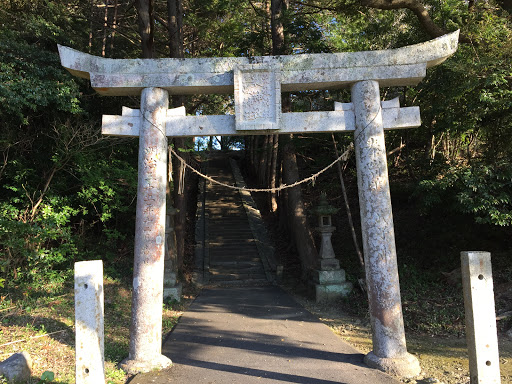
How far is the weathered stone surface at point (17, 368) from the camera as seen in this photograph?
384 cm

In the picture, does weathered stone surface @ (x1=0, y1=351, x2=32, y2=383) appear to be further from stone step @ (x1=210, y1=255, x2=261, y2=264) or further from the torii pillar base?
stone step @ (x1=210, y1=255, x2=261, y2=264)

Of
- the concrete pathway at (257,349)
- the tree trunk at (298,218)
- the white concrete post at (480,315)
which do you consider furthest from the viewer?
Answer: the tree trunk at (298,218)

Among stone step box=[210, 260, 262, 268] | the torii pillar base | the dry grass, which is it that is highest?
stone step box=[210, 260, 262, 268]

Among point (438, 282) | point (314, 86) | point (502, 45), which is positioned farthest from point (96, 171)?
point (502, 45)

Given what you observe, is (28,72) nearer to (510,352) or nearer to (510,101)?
(510,101)

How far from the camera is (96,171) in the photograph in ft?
29.8

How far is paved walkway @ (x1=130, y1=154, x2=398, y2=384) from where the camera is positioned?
4582 mm

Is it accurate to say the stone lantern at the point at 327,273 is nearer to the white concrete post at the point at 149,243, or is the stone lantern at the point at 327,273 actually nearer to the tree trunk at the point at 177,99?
the tree trunk at the point at 177,99

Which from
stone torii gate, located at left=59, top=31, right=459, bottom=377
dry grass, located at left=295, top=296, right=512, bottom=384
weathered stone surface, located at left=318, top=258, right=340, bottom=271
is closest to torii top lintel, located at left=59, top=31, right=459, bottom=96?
stone torii gate, located at left=59, top=31, right=459, bottom=377

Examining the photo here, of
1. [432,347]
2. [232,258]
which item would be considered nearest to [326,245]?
[432,347]

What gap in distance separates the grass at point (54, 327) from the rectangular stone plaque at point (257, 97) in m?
3.60

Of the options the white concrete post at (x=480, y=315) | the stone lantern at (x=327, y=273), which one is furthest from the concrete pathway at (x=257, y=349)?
the white concrete post at (x=480, y=315)

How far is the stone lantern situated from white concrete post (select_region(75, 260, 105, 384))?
613cm

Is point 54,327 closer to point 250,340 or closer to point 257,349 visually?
point 250,340
